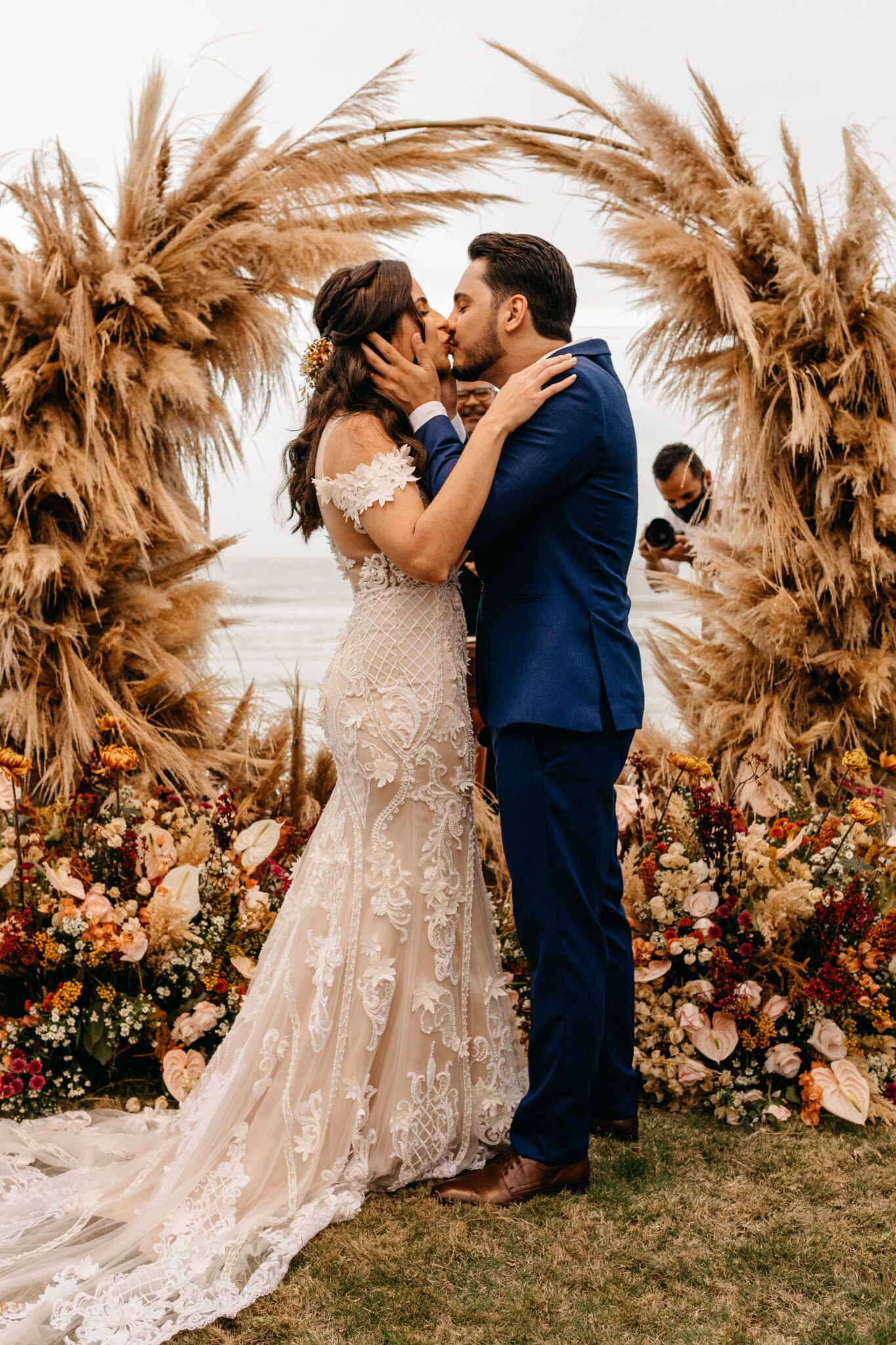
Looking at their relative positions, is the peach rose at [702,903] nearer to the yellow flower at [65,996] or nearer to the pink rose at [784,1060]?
the pink rose at [784,1060]

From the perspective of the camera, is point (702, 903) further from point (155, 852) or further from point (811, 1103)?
point (155, 852)

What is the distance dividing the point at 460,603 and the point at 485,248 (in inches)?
33.9

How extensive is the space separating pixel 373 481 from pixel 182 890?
1.37 meters

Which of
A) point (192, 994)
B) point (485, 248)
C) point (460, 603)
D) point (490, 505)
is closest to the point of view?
point (490, 505)

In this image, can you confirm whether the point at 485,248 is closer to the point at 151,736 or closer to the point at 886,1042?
the point at 151,736

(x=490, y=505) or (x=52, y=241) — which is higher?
(x=52, y=241)

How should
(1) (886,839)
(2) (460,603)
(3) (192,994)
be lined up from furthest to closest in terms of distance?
(1) (886,839) < (3) (192,994) < (2) (460,603)

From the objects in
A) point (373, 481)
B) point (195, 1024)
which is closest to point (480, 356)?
point (373, 481)

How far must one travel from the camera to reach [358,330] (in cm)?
272

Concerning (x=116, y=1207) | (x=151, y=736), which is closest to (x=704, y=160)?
(x=151, y=736)

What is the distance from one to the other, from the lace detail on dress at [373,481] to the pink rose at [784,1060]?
1896mm

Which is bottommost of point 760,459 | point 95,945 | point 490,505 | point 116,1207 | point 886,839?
point 116,1207

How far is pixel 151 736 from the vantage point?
4.11 meters

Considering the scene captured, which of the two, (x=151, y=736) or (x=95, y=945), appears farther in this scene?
(x=151, y=736)
